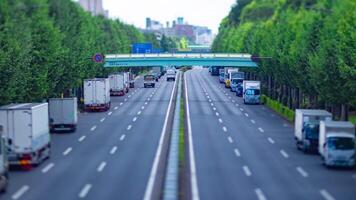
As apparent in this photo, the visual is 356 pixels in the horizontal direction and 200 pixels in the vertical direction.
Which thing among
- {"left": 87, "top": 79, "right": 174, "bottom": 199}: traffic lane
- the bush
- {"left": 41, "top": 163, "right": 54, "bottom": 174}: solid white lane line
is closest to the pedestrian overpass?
the bush

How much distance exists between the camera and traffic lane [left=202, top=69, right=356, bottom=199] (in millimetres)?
36062

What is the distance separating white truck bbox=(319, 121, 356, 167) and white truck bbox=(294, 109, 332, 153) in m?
3.78

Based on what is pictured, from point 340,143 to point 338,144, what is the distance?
0.14 m

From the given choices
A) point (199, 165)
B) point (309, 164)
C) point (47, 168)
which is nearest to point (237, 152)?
point (309, 164)

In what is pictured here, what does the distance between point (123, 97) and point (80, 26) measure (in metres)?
13.3

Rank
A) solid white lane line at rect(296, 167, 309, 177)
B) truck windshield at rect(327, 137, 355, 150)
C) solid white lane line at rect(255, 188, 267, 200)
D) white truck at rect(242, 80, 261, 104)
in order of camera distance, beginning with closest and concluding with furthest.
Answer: solid white lane line at rect(255, 188, 267, 200) → solid white lane line at rect(296, 167, 309, 177) → truck windshield at rect(327, 137, 355, 150) → white truck at rect(242, 80, 261, 104)

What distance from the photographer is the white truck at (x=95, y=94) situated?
79.9 meters

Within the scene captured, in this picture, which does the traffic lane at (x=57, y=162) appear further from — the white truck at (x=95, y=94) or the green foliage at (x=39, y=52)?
the white truck at (x=95, y=94)

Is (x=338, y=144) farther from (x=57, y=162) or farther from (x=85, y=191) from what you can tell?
(x=57, y=162)

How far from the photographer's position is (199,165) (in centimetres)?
4288

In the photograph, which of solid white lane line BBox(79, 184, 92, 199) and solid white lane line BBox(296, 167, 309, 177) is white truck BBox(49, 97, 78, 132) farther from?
solid white lane line BBox(79, 184, 92, 199)

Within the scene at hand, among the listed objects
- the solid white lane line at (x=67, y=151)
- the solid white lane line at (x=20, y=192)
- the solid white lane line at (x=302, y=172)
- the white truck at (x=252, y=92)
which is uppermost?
the white truck at (x=252, y=92)

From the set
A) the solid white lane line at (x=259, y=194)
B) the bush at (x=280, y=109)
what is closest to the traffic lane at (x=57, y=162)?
the solid white lane line at (x=259, y=194)

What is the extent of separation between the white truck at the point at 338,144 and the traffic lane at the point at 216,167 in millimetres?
5200
